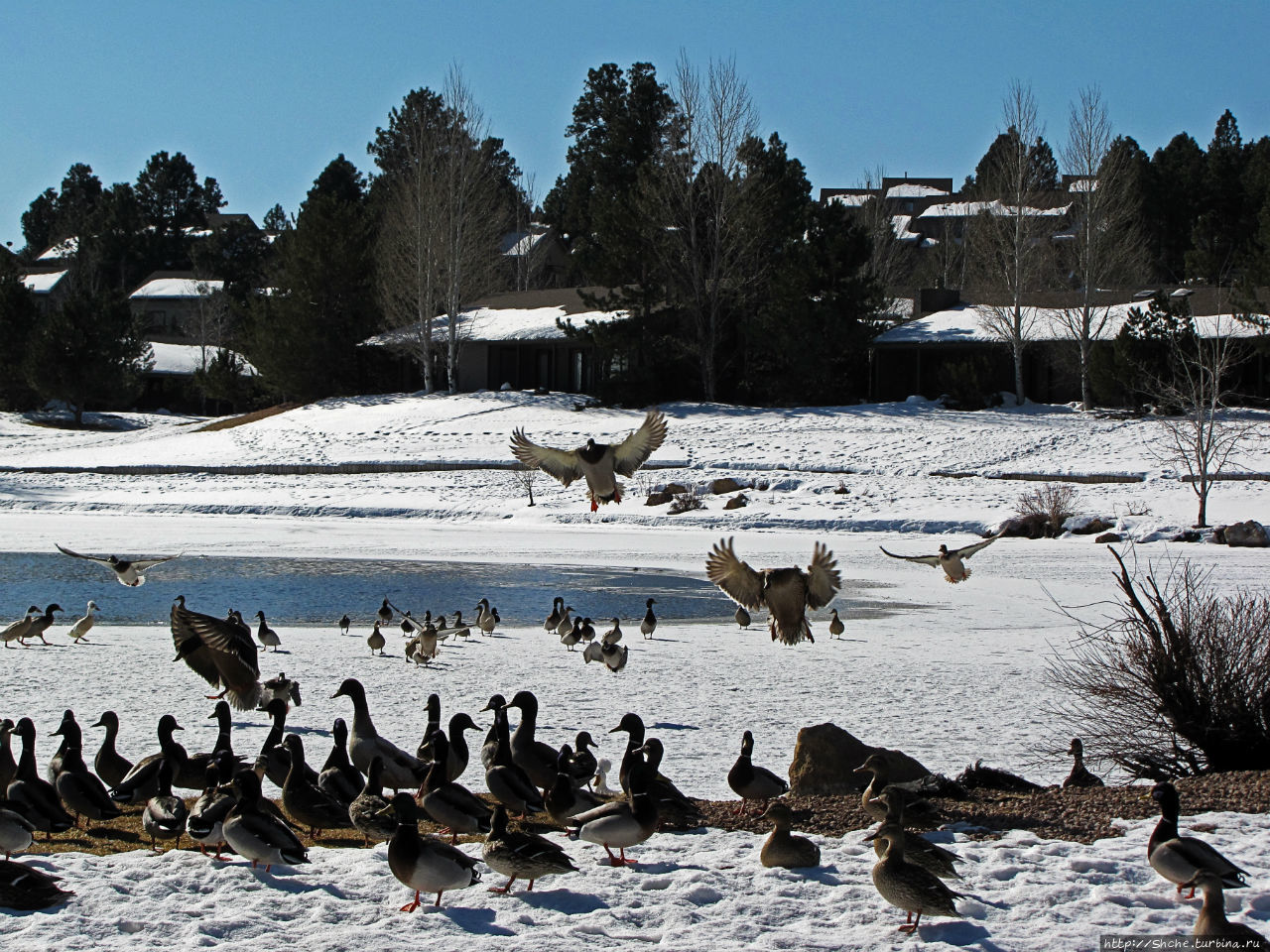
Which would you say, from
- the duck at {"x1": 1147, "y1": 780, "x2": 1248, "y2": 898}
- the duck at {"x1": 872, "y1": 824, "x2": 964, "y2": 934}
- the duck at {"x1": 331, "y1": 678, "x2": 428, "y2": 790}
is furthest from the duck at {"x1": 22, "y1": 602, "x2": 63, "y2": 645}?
the duck at {"x1": 1147, "y1": 780, "x2": 1248, "y2": 898}

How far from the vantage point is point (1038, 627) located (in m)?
17.0

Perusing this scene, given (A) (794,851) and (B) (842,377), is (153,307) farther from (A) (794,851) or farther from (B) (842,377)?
(A) (794,851)

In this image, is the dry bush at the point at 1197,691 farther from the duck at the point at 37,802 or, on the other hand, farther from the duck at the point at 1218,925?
the duck at the point at 37,802

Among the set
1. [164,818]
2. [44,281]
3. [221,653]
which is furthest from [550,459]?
[44,281]

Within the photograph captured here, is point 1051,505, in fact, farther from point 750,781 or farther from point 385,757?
point 385,757

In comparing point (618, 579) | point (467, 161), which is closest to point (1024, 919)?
point (618, 579)

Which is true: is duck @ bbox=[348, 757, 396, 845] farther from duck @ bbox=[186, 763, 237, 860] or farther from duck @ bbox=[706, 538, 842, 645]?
duck @ bbox=[706, 538, 842, 645]

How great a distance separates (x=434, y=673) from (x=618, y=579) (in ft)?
32.5

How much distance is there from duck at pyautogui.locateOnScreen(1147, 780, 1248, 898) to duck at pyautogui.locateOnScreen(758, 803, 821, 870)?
163cm

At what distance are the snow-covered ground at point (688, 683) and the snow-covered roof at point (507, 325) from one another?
713 inches

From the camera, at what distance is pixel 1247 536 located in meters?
27.6

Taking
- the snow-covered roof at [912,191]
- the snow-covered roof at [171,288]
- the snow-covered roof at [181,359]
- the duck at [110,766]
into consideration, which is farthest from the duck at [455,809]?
the snow-covered roof at [912,191]

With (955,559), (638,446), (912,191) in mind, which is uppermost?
(912,191)

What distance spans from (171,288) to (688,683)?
9129 cm
